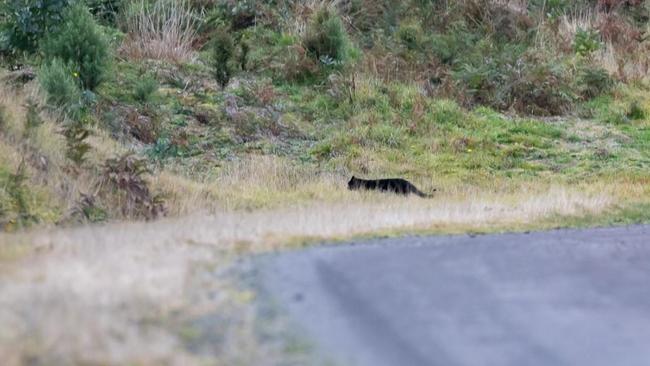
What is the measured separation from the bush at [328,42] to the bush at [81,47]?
198 inches

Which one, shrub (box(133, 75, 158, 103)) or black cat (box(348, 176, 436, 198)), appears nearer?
black cat (box(348, 176, 436, 198))

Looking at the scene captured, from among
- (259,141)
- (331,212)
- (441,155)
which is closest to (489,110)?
(441,155)

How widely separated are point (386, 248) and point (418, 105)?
10681mm

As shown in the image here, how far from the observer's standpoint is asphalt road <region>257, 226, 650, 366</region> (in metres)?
6.29

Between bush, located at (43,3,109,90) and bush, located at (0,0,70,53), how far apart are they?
170 millimetres

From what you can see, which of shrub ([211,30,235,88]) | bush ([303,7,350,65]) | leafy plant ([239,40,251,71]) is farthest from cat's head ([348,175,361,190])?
leafy plant ([239,40,251,71])

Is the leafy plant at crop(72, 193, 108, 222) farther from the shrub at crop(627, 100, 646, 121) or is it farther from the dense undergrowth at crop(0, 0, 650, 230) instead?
the shrub at crop(627, 100, 646, 121)

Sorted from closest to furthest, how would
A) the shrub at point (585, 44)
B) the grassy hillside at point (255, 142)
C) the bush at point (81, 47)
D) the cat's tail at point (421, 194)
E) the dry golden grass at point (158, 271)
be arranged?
the dry golden grass at point (158, 271) → the grassy hillside at point (255, 142) → the cat's tail at point (421, 194) → the bush at point (81, 47) → the shrub at point (585, 44)

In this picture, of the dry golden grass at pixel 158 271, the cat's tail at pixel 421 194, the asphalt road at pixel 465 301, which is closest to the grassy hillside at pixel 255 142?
the dry golden grass at pixel 158 271

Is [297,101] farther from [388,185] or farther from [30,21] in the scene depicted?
[388,185]

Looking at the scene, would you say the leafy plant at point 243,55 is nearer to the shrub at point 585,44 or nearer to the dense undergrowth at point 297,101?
the dense undergrowth at point 297,101

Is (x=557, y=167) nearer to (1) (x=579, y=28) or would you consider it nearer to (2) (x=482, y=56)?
(2) (x=482, y=56)

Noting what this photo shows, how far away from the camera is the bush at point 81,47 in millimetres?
17172

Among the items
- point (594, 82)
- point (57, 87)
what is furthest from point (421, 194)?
point (594, 82)
